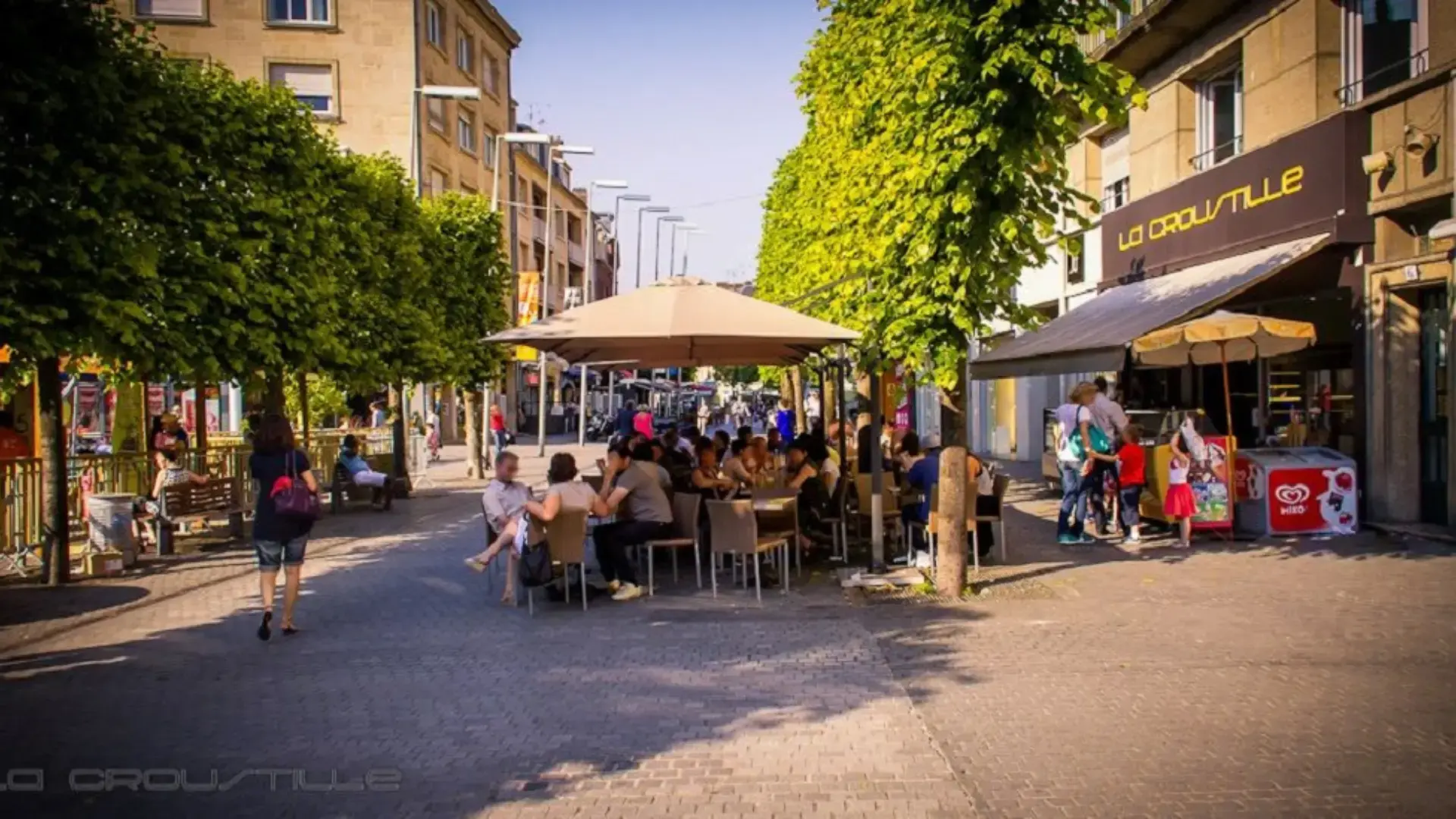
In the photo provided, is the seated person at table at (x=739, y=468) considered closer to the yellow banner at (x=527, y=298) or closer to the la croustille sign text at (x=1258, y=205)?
the la croustille sign text at (x=1258, y=205)

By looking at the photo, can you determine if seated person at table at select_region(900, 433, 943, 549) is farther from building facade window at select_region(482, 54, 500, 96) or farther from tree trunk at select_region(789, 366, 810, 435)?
building facade window at select_region(482, 54, 500, 96)

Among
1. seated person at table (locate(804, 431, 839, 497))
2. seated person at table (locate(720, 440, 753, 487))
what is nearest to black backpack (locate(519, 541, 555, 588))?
seated person at table (locate(720, 440, 753, 487))

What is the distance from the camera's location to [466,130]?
42.8m

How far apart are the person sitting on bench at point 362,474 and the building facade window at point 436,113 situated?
893 inches

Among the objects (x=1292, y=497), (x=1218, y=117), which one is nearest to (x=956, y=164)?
(x=1292, y=497)

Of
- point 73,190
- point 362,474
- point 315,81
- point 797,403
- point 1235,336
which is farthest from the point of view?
point 315,81

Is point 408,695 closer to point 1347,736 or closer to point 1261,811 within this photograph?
point 1261,811

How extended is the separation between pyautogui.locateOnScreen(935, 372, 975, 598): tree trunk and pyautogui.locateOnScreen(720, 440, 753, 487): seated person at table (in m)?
2.59

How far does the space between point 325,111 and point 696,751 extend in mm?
35456

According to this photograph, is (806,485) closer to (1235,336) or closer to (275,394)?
(1235,336)

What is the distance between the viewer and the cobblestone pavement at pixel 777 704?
482 centimetres

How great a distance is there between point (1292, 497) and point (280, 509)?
10756 mm

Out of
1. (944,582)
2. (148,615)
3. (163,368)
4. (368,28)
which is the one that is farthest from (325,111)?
(944,582)

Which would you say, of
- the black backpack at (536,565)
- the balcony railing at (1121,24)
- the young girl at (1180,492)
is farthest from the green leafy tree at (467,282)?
the young girl at (1180,492)
